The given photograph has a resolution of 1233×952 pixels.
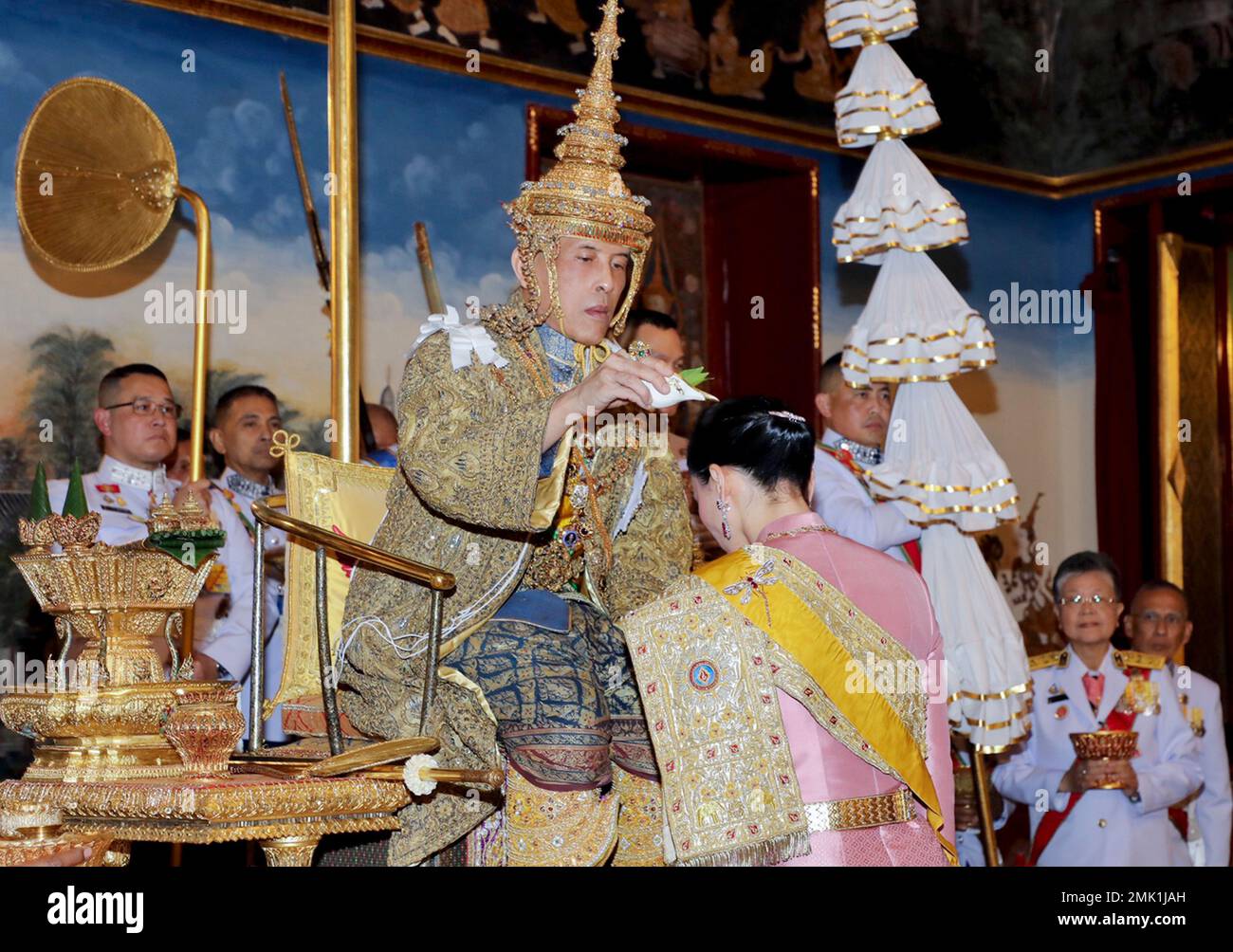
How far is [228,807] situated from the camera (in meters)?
3.04

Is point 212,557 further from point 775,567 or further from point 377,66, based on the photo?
point 377,66

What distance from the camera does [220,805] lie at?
3.04m

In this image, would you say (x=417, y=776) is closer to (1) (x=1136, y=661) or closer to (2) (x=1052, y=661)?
(2) (x=1052, y=661)

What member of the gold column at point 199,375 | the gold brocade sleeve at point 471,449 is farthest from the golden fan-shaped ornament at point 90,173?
the gold brocade sleeve at point 471,449

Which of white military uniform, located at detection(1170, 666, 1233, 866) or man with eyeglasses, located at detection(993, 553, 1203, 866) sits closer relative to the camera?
man with eyeglasses, located at detection(993, 553, 1203, 866)

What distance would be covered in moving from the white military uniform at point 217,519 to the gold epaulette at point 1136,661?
9.48 feet

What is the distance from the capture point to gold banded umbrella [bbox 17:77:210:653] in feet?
18.3

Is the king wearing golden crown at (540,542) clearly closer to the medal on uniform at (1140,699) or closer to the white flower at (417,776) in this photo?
the white flower at (417,776)

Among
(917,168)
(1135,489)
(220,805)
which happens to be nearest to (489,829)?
(220,805)

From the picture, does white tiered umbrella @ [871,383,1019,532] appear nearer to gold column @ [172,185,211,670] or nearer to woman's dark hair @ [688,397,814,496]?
woman's dark hair @ [688,397,814,496]

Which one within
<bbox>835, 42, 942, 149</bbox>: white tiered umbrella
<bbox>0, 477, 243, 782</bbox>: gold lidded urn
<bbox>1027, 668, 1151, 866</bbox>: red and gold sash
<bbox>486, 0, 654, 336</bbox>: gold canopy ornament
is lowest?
<bbox>1027, 668, 1151, 866</bbox>: red and gold sash

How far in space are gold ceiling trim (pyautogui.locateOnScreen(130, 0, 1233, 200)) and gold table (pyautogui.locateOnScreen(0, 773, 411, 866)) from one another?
153 inches

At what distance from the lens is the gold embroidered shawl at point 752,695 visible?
296cm

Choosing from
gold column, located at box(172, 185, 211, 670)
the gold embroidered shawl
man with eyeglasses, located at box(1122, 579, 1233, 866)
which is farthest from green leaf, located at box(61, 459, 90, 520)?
man with eyeglasses, located at box(1122, 579, 1233, 866)
